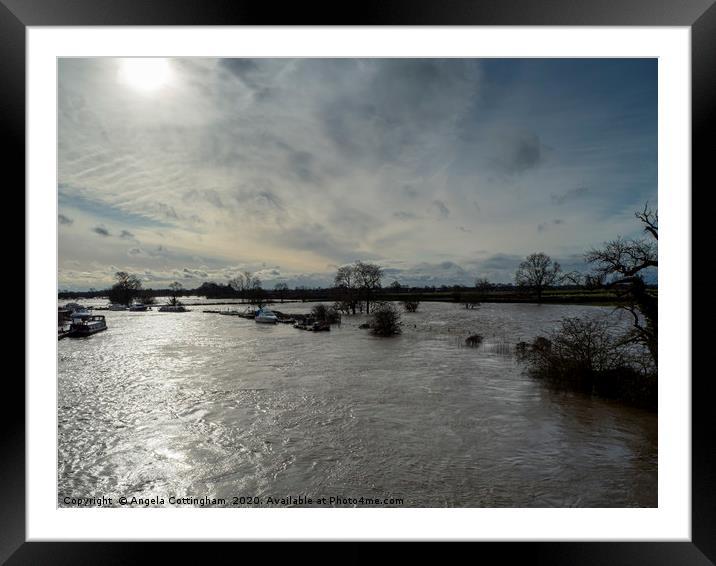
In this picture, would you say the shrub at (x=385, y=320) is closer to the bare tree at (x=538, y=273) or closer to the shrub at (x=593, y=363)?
the shrub at (x=593, y=363)

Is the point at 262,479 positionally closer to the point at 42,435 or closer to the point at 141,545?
the point at 141,545

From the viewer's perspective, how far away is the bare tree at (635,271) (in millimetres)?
3414

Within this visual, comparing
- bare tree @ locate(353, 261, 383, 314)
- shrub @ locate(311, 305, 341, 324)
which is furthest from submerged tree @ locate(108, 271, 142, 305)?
shrub @ locate(311, 305, 341, 324)

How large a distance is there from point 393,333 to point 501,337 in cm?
267

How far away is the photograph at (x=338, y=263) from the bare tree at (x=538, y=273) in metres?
0.03

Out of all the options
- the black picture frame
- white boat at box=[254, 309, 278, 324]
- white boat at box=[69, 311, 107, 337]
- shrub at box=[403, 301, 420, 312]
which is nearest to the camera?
the black picture frame

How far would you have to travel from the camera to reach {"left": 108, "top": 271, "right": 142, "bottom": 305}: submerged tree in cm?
412

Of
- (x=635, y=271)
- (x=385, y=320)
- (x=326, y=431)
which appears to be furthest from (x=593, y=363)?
(x=385, y=320)

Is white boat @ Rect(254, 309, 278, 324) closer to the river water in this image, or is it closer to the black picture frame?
the river water

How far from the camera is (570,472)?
284 centimetres

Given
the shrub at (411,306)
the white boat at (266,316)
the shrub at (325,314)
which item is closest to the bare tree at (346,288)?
the shrub at (325,314)

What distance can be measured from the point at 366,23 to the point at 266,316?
7.72m

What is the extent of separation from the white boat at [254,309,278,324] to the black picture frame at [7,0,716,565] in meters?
6.32

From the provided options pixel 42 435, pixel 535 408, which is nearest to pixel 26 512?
pixel 42 435
